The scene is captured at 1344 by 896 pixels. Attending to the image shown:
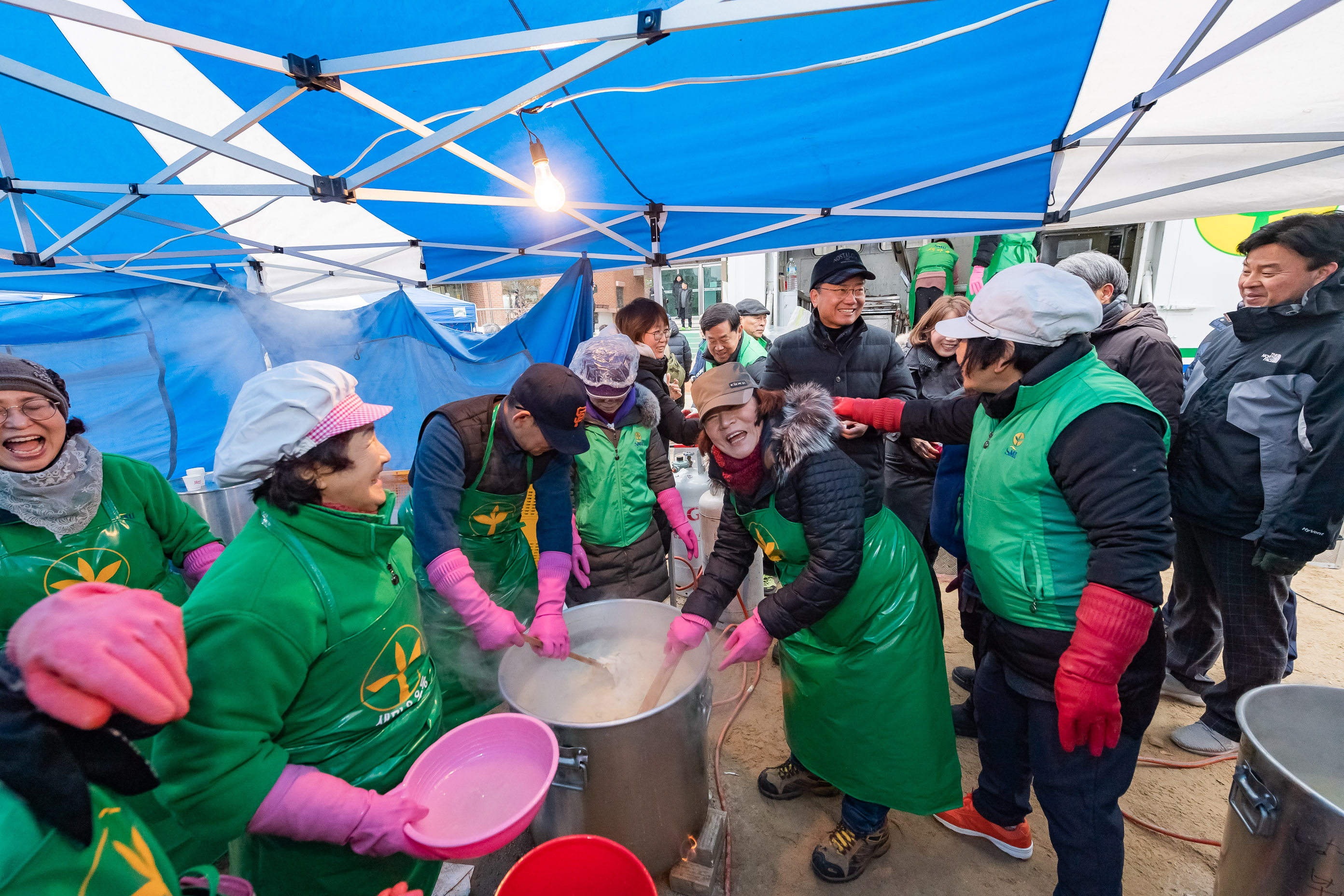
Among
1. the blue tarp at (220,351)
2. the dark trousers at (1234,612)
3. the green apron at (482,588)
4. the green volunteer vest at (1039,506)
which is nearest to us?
the green volunteer vest at (1039,506)

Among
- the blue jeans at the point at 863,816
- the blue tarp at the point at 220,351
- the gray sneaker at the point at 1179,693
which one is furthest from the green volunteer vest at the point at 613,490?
the gray sneaker at the point at 1179,693

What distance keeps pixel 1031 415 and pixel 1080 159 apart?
263cm

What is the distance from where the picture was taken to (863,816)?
1.94 metres

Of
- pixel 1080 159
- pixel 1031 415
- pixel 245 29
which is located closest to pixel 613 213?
pixel 245 29

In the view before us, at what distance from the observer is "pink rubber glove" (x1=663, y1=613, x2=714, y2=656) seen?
179cm

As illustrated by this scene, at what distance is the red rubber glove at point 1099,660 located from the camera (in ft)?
4.13

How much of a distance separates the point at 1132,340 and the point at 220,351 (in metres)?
6.30

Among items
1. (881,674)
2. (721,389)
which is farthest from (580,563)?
(881,674)

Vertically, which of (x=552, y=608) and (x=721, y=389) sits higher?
(x=721, y=389)

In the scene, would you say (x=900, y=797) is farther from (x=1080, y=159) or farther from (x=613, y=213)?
(x=613, y=213)

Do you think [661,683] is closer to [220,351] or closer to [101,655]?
[101,655]

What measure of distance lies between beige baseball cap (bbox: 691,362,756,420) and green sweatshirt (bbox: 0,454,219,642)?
1768mm

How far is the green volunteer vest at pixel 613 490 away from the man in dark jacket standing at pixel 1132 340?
2026 millimetres

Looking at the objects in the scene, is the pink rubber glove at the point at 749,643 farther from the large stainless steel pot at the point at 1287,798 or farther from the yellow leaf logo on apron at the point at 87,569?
the yellow leaf logo on apron at the point at 87,569
